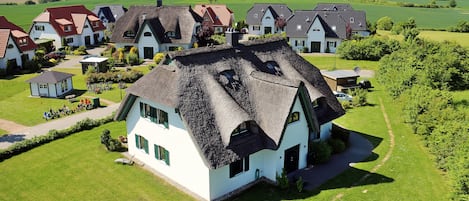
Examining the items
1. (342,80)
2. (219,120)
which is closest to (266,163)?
(219,120)

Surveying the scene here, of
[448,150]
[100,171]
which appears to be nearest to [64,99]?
[100,171]

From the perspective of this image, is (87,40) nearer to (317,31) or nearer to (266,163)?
(317,31)

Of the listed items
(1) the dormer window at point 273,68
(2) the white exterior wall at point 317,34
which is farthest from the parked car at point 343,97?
(2) the white exterior wall at point 317,34

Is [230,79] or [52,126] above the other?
[230,79]

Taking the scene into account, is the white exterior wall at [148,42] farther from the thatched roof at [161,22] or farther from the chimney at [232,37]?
the chimney at [232,37]

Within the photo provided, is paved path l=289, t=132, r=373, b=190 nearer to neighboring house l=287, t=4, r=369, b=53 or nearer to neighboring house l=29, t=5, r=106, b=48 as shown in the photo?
neighboring house l=287, t=4, r=369, b=53

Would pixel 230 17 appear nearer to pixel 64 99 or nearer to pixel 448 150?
pixel 64 99

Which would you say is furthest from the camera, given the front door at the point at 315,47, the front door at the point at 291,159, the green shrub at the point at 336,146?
the front door at the point at 315,47
